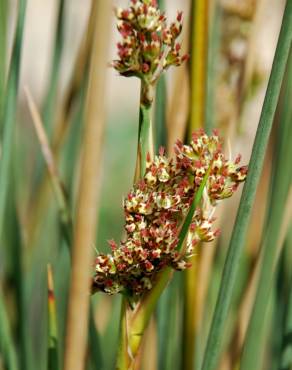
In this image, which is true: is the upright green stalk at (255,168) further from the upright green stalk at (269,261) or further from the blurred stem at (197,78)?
the blurred stem at (197,78)

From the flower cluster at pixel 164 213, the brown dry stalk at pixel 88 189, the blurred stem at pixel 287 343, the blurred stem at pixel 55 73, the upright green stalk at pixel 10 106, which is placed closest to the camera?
the brown dry stalk at pixel 88 189

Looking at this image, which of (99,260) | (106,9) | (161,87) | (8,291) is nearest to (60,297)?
(8,291)

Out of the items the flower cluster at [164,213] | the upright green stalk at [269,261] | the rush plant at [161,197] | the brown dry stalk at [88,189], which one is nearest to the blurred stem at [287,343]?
the rush plant at [161,197]

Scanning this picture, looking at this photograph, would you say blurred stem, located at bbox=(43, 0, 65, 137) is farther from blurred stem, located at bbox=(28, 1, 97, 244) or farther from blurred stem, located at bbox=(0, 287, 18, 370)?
blurred stem, located at bbox=(0, 287, 18, 370)

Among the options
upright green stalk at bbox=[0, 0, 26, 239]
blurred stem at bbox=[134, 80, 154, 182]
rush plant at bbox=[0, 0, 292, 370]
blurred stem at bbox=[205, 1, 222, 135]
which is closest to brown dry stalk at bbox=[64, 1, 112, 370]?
rush plant at bbox=[0, 0, 292, 370]

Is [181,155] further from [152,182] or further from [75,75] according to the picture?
[75,75]

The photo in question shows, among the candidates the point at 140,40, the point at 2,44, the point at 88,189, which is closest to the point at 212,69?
the point at 2,44

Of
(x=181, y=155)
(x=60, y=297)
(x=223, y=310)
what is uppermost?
(x=181, y=155)
